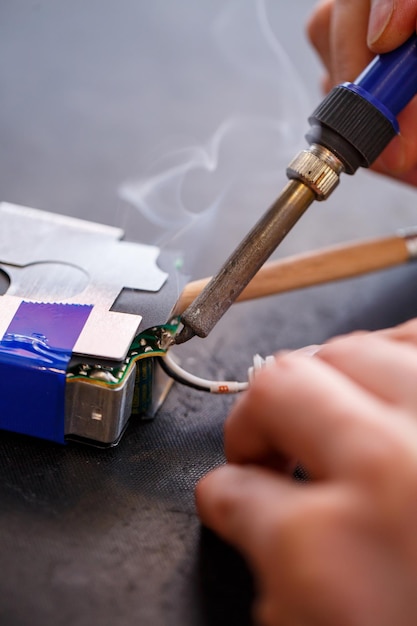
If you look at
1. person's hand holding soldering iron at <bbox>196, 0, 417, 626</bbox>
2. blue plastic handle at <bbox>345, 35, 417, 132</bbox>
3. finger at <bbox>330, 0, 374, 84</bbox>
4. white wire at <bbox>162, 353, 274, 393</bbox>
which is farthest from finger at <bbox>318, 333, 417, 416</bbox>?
finger at <bbox>330, 0, 374, 84</bbox>

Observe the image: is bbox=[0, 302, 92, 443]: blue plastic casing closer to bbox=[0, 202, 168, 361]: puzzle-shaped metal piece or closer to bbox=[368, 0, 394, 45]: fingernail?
bbox=[0, 202, 168, 361]: puzzle-shaped metal piece

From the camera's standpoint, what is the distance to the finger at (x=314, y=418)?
0.48 m

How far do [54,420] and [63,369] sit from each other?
6 centimetres

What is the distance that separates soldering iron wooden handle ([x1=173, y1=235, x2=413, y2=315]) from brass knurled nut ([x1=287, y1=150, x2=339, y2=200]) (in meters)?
0.11

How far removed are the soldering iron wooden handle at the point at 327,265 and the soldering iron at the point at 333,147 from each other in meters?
0.07

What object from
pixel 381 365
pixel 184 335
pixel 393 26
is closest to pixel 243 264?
pixel 184 335

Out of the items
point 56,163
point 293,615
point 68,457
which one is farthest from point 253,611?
point 56,163

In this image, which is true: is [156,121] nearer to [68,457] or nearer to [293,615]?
[68,457]

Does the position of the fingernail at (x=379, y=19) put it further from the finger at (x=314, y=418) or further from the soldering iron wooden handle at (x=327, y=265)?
the finger at (x=314, y=418)

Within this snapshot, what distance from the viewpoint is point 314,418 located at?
0.50 metres

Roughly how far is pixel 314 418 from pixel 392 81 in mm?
442

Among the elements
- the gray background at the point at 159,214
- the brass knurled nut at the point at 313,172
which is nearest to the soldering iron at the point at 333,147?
the brass knurled nut at the point at 313,172

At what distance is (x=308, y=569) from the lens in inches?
17.7

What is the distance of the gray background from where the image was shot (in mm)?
567
